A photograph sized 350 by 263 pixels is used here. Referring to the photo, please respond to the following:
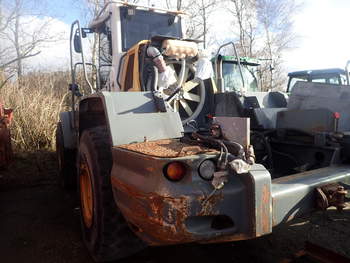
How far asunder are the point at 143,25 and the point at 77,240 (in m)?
3.09

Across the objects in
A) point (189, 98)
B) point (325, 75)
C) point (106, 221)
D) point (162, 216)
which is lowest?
point (106, 221)

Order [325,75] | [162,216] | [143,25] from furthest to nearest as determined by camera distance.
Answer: [325,75] < [143,25] < [162,216]

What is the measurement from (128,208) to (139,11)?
3.45 metres

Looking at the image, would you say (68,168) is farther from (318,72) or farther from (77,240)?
(318,72)

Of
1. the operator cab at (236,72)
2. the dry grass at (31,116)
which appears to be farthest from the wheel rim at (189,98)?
the operator cab at (236,72)

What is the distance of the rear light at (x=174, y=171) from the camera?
1.76m

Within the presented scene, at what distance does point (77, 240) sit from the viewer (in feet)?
10.6

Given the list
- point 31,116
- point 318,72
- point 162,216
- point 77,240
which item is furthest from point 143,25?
point 318,72

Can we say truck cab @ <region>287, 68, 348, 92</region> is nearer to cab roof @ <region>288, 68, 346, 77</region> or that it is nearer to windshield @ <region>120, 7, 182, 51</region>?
cab roof @ <region>288, 68, 346, 77</region>

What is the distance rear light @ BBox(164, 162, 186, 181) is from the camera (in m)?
1.76

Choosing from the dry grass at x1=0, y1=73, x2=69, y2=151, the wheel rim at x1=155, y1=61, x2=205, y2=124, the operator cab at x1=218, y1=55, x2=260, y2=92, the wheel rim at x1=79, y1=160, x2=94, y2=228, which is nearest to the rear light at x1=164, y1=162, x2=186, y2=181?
the wheel rim at x1=79, y1=160, x2=94, y2=228

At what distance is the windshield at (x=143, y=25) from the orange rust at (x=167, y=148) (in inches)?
103

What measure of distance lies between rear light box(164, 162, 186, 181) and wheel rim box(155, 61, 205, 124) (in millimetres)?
1946

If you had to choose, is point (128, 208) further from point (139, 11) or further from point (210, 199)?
point (139, 11)
